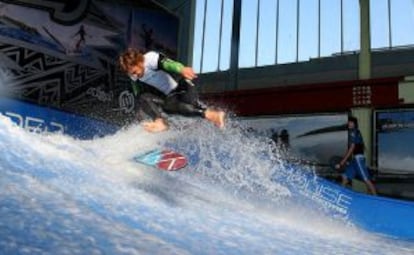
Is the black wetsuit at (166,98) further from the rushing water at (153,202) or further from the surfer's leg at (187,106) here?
the rushing water at (153,202)

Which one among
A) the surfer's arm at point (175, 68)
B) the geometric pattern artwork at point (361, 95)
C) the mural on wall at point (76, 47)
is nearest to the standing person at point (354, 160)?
the geometric pattern artwork at point (361, 95)

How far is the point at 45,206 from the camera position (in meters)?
3.28

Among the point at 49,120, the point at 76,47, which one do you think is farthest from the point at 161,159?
the point at 76,47

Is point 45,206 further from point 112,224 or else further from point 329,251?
point 329,251

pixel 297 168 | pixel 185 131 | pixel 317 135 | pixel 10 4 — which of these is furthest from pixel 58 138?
pixel 317 135

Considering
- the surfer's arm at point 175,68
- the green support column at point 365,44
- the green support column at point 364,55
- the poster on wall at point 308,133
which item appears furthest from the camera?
the poster on wall at point 308,133

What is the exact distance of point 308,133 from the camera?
13617 mm

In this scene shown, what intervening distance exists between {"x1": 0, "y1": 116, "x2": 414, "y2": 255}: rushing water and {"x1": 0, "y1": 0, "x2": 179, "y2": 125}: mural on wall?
5.23m

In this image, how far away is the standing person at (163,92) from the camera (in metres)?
6.34

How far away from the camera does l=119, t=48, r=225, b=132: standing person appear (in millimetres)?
6340

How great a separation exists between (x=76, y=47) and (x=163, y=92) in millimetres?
6950

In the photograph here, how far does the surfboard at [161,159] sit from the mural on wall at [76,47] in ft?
18.1

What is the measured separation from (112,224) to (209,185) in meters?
3.73

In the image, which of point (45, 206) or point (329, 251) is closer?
point (45, 206)
